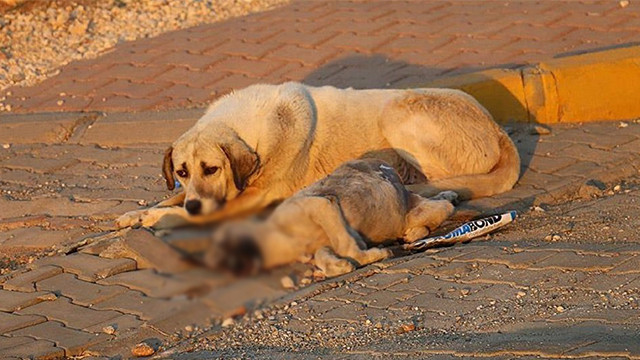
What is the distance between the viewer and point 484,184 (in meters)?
5.77

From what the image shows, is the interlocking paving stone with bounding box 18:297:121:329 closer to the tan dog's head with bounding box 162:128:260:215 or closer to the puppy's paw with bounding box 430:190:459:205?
the tan dog's head with bounding box 162:128:260:215

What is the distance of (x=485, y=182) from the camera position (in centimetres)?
579

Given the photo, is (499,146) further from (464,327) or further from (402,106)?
(464,327)

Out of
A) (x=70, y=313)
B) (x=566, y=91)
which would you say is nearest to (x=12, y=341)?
(x=70, y=313)

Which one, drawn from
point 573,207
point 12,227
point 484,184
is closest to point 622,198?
point 573,207

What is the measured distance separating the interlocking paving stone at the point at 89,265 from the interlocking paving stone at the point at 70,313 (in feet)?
0.89

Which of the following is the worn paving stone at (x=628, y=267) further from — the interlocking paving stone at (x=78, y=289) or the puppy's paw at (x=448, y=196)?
the interlocking paving stone at (x=78, y=289)

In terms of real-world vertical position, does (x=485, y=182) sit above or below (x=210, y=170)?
below

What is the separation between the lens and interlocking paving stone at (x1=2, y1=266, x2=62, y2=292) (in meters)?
4.71

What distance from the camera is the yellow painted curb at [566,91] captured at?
22.7 ft

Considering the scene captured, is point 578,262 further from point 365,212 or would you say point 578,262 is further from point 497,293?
point 365,212

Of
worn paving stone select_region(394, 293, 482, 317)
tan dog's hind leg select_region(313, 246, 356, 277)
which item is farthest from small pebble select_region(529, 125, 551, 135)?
worn paving stone select_region(394, 293, 482, 317)

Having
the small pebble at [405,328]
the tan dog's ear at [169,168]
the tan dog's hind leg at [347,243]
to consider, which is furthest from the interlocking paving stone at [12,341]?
the tan dog's ear at [169,168]

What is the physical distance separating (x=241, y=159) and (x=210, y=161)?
175 millimetres
